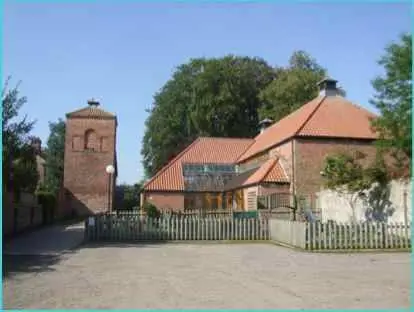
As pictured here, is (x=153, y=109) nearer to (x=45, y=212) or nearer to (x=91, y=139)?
(x=91, y=139)

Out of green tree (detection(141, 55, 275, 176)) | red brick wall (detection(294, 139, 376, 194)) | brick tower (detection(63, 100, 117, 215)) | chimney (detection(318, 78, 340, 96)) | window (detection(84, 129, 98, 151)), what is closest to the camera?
red brick wall (detection(294, 139, 376, 194))

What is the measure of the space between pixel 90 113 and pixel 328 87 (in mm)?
27899

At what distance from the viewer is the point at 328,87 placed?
40.4 metres

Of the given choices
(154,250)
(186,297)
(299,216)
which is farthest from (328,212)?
(186,297)

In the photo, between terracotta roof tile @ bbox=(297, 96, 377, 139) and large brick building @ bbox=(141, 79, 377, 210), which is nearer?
large brick building @ bbox=(141, 79, 377, 210)

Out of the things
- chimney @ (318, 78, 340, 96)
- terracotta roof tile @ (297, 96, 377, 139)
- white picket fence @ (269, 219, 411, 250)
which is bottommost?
white picket fence @ (269, 219, 411, 250)

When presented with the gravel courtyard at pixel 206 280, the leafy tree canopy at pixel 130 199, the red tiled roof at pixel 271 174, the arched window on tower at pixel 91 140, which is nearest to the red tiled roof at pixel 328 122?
the red tiled roof at pixel 271 174

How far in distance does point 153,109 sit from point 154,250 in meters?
42.9

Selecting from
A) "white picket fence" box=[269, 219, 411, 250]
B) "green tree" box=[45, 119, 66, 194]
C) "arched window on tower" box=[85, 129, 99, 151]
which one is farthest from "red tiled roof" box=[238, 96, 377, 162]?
"green tree" box=[45, 119, 66, 194]

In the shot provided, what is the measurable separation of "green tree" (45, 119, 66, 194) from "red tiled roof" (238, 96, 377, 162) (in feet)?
130

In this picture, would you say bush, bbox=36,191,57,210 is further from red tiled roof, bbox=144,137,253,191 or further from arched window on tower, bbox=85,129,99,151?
arched window on tower, bbox=85,129,99,151

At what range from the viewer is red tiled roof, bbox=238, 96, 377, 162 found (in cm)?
3516

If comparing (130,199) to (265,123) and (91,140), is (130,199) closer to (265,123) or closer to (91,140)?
(91,140)

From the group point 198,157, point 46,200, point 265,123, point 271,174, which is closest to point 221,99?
point 265,123
